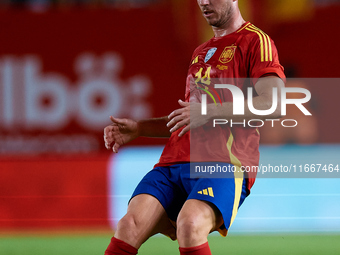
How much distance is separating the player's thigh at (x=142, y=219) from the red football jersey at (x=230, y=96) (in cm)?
22

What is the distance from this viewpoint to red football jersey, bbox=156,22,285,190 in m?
2.15

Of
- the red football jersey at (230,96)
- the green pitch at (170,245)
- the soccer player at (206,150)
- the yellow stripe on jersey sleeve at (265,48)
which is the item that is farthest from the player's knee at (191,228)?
the green pitch at (170,245)

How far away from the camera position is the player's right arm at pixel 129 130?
2389 millimetres

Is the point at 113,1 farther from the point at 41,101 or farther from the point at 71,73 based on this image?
the point at 41,101

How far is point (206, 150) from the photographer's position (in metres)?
2.19

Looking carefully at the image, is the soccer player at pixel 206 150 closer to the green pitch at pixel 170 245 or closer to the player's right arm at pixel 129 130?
the player's right arm at pixel 129 130

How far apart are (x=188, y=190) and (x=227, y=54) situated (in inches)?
23.8

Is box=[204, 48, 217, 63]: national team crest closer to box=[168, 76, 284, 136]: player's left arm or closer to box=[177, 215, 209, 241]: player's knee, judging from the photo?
box=[168, 76, 284, 136]: player's left arm

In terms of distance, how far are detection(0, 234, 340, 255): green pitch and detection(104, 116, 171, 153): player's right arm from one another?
1352mm

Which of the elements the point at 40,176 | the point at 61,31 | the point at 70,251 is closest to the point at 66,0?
the point at 61,31

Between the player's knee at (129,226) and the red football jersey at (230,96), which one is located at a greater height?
the red football jersey at (230,96)

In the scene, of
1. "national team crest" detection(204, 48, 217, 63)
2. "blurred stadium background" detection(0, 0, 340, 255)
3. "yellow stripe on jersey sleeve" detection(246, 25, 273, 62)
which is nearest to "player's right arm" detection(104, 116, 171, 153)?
"national team crest" detection(204, 48, 217, 63)

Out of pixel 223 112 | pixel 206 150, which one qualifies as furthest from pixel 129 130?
pixel 223 112

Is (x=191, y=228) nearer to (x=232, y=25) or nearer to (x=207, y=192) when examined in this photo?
(x=207, y=192)
